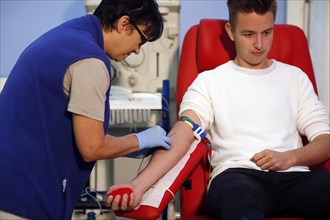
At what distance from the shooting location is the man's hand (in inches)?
71.3

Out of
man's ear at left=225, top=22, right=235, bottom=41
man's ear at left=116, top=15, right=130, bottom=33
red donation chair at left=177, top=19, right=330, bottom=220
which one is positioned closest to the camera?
man's ear at left=116, top=15, right=130, bottom=33

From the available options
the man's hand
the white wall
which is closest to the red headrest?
the white wall

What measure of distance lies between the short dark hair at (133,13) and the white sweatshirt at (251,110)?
554mm

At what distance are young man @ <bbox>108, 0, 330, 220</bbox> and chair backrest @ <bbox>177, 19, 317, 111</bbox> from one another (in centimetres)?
11

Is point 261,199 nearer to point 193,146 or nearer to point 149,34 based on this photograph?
point 193,146

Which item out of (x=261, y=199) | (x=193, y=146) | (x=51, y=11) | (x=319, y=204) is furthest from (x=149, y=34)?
(x=51, y=11)

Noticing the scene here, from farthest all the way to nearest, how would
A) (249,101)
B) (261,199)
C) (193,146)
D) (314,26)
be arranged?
(314,26), (249,101), (193,146), (261,199)

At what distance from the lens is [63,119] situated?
1387 mm

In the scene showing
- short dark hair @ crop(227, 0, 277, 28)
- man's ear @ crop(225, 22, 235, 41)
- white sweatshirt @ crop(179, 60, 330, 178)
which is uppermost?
short dark hair @ crop(227, 0, 277, 28)

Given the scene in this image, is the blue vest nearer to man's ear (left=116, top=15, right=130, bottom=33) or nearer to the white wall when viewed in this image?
man's ear (left=116, top=15, right=130, bottom=33)

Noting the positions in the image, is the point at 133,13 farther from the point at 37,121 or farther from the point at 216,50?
the point at 216,50

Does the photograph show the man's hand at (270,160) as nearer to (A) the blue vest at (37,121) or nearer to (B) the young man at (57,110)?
(B) the young man at (57,110)

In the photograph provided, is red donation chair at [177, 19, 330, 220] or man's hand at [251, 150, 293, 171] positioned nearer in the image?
man's hand at [251, 150, 293, 171]

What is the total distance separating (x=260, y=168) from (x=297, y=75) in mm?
451
